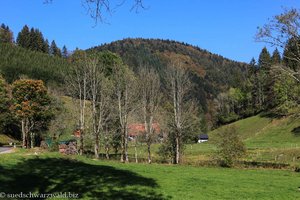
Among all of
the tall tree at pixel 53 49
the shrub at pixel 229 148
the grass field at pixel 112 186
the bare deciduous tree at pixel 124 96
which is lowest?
the grass field at pixel 112 186

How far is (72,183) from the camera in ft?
51.8

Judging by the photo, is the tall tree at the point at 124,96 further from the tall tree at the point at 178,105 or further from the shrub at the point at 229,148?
the shrub at the point at 229,148

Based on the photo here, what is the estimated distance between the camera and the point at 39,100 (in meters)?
61.9

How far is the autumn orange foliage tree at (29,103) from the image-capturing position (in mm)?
59594

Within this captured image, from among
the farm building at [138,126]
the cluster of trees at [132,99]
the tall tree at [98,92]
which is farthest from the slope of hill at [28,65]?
the cluster of trees at [132,99]

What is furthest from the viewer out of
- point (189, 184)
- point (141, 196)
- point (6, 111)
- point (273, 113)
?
point (273, 113)

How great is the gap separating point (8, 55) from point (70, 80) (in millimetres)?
81914

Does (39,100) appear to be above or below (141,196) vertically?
above

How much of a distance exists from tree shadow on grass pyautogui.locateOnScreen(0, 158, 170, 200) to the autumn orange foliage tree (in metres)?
41.8

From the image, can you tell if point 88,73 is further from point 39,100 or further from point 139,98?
point 39,100

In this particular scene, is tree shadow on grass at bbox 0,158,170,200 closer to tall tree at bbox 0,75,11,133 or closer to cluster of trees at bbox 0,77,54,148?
cluster of trees at bbox 0,77,54,148

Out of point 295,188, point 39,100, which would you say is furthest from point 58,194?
point 39,100

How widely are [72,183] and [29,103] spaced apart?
47.5 m

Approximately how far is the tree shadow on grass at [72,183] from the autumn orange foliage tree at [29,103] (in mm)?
41782
